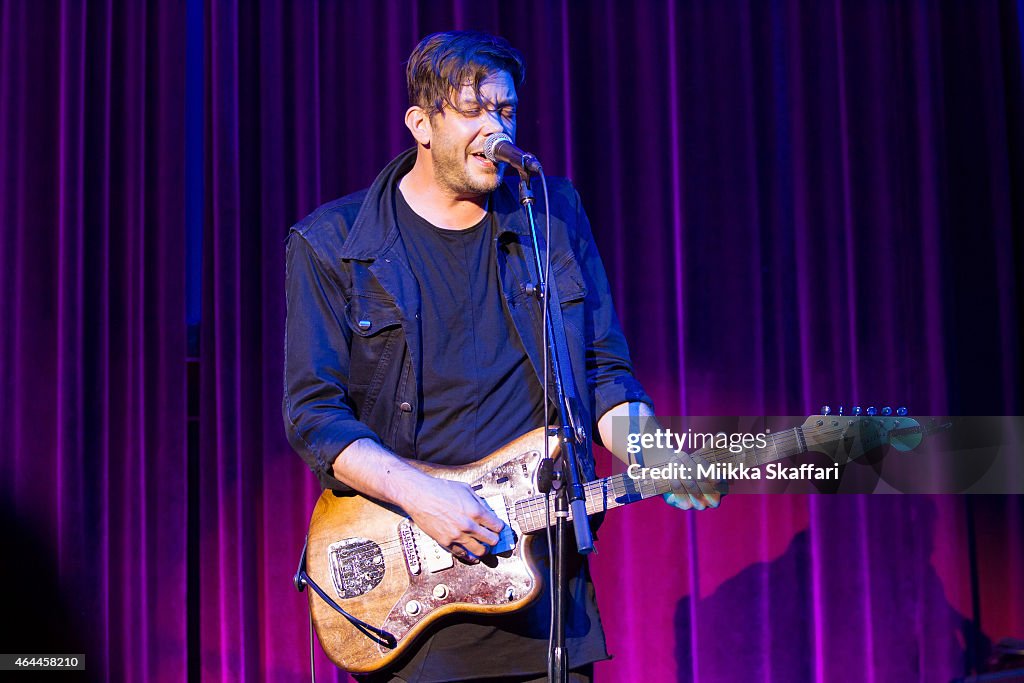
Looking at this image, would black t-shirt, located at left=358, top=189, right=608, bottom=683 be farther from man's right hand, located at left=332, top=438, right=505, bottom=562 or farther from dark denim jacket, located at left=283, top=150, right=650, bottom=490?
man's right hand, located at left=332, top=438, right=505, bottom=562

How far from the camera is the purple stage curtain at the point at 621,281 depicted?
3883 millimetres

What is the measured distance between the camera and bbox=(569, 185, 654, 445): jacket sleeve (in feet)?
8.00

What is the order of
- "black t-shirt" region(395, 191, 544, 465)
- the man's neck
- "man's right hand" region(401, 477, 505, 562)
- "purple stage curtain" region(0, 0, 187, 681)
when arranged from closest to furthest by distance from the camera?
"man's right hand" region(401, 477, 505, 562), "black t-shirt" region(395, 191, 544, 465), the man's neck, "purple stage curtain" region(0, 0, 187, 681)

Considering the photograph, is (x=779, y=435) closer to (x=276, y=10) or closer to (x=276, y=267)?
(x=276, y=267)

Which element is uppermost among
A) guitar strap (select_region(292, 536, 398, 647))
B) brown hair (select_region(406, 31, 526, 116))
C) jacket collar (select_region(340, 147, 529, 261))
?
brown hair (select_region(406, 31, 526, 116))

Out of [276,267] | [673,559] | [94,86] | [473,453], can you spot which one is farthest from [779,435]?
[94,86]

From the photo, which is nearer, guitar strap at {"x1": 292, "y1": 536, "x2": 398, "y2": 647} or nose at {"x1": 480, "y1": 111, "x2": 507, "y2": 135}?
guitar strap at {"x1": 292, "y1": 536, "x2": 398, "y2": 647}

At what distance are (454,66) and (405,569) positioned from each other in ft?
3.92

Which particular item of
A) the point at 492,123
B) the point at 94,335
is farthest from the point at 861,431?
the point at 94,335

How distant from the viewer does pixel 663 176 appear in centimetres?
429

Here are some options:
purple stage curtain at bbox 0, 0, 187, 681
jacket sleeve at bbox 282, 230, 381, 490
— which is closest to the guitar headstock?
jacket sleeve at bbox 282, 230, 381, 490

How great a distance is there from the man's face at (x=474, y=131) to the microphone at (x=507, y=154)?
4 centimetres

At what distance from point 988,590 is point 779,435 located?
99.7 inches

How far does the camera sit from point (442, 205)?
2.53 metres
